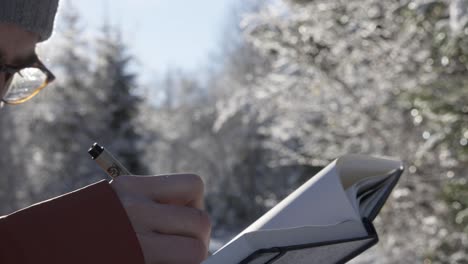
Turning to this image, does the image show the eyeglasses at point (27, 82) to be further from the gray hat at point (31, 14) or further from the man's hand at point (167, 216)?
the man's hand at point (167, 216)

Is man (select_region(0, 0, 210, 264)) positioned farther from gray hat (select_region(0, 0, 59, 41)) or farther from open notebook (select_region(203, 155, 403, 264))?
gray hat (select_region(0, 0, 59, 41))

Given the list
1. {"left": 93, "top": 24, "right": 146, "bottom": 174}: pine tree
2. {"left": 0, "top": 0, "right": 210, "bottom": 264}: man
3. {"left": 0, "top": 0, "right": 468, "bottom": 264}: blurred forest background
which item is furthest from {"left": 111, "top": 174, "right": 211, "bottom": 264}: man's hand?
{"left": 93, "top": 24, "right": 146, "bottom": 174}: pine tree

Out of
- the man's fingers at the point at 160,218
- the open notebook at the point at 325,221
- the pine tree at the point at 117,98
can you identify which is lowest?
the pine tree at the point at 117,98

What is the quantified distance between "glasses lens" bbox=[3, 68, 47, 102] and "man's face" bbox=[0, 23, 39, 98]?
0.13 m

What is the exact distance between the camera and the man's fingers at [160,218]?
1.04 m

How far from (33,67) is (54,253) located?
0.71 meters

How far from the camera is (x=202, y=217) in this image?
1076mm

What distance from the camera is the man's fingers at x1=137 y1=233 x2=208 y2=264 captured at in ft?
3.37

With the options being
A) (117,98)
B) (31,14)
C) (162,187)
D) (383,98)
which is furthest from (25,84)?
(117,98)

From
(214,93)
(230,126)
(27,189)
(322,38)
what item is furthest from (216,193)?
(322,38)

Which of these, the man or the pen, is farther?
the pen

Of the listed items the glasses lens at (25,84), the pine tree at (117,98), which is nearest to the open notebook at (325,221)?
the glasses lens at (25,84)

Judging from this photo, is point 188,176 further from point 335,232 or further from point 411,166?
point 411,166

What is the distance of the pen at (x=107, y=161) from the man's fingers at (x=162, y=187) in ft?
0.51
